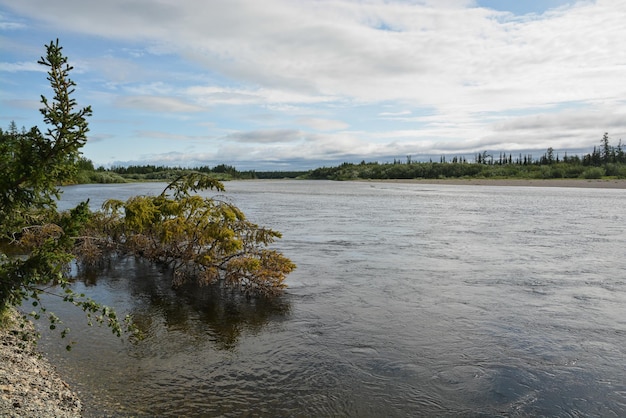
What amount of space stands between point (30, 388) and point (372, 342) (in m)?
5.77

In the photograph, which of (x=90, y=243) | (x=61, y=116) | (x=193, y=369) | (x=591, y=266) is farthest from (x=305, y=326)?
(x=591, y=266)

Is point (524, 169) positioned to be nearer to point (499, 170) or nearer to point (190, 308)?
point (499, 170)

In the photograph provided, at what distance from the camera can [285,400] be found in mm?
7090

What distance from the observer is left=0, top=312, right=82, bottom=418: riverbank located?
5.68 meters

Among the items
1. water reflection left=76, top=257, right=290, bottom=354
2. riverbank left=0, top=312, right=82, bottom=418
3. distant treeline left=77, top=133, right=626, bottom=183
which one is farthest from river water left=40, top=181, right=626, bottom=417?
distant treeline left=77, top=133, right=626, bottom=183

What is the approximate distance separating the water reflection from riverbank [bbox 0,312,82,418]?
75.3 inches

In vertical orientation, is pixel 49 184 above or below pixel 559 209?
above

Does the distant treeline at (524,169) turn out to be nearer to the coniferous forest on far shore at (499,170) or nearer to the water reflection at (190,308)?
the coniferous forest on far shore at (499,170)

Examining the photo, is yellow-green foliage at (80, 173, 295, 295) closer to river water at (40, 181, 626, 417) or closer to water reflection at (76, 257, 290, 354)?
water reflection at (76, 257, 290, 354)

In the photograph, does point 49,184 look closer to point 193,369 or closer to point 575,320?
point 193,369

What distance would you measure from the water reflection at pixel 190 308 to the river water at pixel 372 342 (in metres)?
0.05

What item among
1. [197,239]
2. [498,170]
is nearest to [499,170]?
[498,170]

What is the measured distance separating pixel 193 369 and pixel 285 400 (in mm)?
1850

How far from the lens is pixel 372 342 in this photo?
934 centimetres
